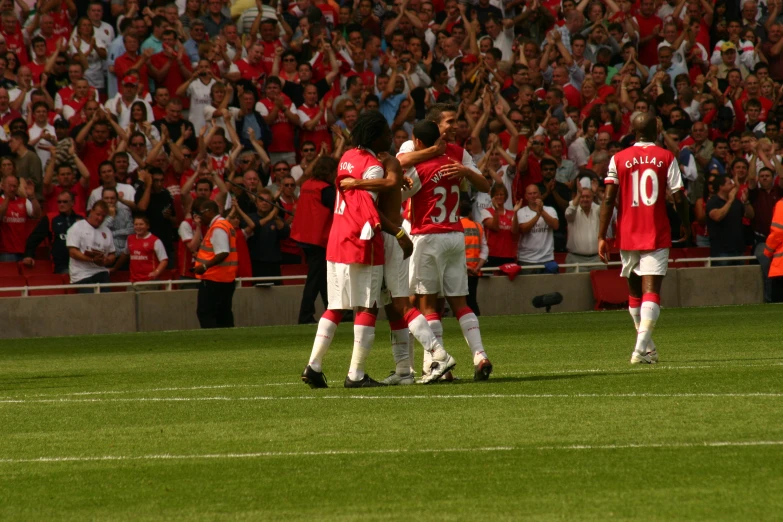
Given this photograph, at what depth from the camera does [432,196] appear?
10859mm

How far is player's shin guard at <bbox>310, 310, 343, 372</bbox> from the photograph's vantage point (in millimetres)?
10352

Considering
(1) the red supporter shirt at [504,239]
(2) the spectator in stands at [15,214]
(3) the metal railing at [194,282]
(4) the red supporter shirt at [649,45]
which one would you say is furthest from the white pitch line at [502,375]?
(4) the red supporter shirt at [649,45]

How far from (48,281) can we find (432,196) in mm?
11354

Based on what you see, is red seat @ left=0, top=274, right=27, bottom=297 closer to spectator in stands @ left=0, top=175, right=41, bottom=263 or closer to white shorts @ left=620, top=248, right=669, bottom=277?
spectator in stands @ left=0, top=175, right=41, bottom=263

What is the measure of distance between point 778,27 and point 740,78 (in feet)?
7.10

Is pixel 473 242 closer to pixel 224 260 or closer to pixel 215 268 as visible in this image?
pixel 224 260

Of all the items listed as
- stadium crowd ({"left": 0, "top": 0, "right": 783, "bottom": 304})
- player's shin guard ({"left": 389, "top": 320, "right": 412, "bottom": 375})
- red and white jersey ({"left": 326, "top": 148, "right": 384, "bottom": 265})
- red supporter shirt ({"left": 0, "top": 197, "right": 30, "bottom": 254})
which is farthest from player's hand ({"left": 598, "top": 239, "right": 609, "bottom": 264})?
red supporter shirt ({"left": 0, "top": 197, "right": 30, "bottom": 254})

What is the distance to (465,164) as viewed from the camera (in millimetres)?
11219

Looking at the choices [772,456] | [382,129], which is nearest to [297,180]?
[382,129]

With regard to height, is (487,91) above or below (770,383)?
above

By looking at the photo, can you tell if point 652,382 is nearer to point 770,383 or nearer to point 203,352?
point 770,383

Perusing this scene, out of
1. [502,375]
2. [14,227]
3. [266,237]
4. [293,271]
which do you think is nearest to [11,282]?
[14,227]

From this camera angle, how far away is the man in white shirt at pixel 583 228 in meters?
23.5

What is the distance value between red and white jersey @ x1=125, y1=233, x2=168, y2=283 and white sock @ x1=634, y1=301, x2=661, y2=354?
10562 mm
